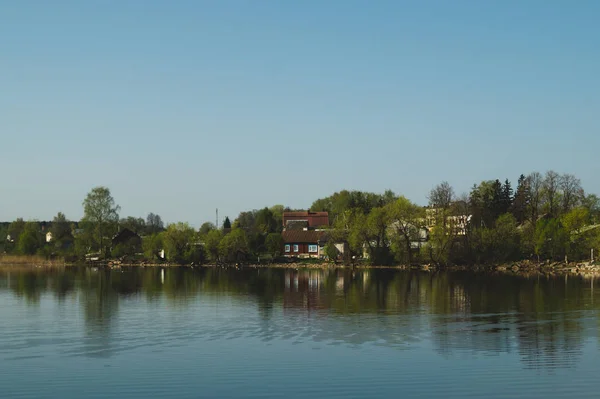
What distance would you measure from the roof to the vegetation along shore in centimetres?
17

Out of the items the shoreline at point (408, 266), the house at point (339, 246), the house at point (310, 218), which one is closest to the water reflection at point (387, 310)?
the shoreline at point (408, 266)

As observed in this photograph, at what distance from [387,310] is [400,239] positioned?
49.3 m

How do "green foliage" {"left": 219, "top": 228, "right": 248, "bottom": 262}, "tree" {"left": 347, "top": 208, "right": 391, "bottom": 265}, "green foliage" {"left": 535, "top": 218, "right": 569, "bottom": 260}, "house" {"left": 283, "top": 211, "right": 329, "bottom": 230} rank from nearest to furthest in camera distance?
"green foliage" {"left": 535, "top": 218, "right": 569, "bottom": 260}
"tree" {"left": 347, "top": 208, "right": 391, "bottom": 265}
"green foliage" {"left": 219, "top": 228, "right": 248, "bottom": 262}
"house" {"left": 283, "top": 211, "right": 329, "bottom": 230}

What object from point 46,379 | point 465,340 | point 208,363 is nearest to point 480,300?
point 465,340

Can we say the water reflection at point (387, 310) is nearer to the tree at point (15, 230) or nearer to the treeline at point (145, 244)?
the treeline at point (145, 244)

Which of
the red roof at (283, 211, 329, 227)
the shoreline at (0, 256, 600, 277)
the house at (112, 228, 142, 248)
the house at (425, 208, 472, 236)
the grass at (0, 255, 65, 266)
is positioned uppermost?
the red roof at (283, 211, 329, 227)

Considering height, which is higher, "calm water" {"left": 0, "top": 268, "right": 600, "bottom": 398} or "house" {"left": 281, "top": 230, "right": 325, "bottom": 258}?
"house" {"left": 281, "top": 230, "right": 325, "bottom": 258}

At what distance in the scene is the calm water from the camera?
19750 millimetres

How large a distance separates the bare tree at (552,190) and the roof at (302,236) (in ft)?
107

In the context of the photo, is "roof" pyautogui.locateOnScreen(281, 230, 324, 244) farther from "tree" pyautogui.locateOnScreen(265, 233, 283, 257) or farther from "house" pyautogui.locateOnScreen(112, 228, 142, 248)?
"house" pyautogui.locateOnScreen(112, 228, 142, 248)

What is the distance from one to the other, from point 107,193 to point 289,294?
62.4m

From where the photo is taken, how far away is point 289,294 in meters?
49.4

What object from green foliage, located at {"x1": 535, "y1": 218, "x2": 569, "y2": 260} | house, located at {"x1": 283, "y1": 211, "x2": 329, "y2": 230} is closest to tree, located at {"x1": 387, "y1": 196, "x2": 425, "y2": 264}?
green foliage, located at {"x1": 535, "y1": 218, "x2": 569, "y2": 260}

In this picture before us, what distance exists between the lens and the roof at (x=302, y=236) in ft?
350
